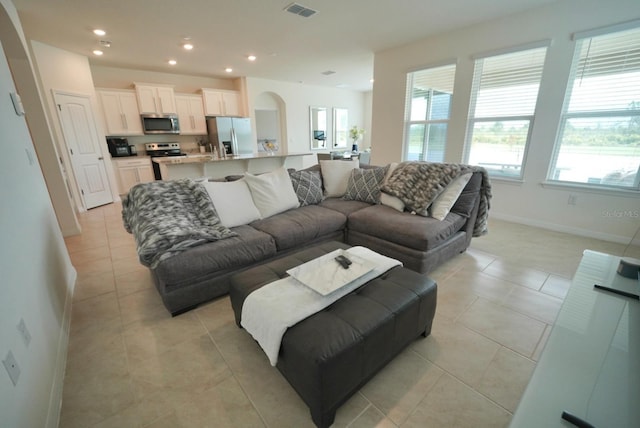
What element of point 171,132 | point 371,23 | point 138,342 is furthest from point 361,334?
point 171,132

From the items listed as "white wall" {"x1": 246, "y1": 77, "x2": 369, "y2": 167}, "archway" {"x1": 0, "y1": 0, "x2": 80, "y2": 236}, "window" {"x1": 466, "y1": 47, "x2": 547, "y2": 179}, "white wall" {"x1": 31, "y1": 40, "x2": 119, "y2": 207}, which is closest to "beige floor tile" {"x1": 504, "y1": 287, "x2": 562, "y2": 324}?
"window" {"x1": 466, "y1": 47, "x2": 547, "y2": 179}

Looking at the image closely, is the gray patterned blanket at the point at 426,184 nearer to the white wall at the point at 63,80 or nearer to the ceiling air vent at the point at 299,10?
the ceiling air vent at the point at 299,10

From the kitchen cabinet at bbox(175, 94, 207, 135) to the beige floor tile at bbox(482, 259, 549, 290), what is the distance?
6738 millimetres

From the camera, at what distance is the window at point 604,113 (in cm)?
278

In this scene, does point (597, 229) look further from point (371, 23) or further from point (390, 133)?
point (371, 23)

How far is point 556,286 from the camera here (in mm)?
2195

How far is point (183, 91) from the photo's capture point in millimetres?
6512

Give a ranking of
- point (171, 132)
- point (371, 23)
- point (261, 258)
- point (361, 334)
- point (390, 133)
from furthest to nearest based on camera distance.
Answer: point (171, 132) < point (390, 133) < point (371, 23) < point (261, 258) < point (361, 334)

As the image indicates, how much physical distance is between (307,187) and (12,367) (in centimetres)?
251

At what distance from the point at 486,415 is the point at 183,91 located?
7814 mm

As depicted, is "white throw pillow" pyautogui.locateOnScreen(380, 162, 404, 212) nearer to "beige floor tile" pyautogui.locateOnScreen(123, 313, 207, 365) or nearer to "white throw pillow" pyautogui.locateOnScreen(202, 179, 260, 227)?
"white throw pillow" pyautogui.locateOnScreen(202, 179, 260, 227)

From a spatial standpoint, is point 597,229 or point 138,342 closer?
point 138,342

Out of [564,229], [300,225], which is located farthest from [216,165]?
[564,229]

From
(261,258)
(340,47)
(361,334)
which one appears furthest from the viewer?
(340,47)
